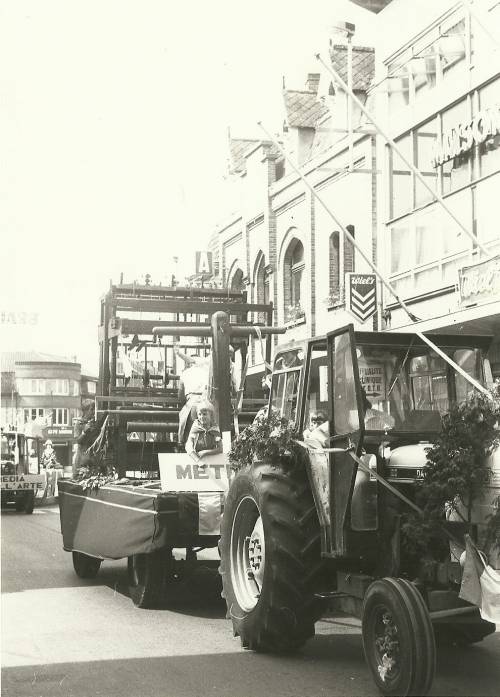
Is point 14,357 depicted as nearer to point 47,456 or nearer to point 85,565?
point 85,565

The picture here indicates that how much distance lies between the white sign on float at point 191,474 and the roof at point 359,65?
54.0 ft

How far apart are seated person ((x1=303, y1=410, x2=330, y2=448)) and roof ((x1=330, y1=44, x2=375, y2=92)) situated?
715 inches

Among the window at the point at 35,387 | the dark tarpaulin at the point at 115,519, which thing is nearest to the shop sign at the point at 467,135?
the dark tarpaulin at the point at 115,519

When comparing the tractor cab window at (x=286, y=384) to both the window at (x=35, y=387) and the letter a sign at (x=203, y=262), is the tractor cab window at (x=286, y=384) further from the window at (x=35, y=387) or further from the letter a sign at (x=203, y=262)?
the window at (x=35, y=387)

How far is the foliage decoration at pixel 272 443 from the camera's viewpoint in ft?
22.5

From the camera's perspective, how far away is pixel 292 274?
27.0m

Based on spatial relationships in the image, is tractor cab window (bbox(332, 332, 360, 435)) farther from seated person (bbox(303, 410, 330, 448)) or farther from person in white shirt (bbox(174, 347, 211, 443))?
person in white shirt (bbox(174, 347, 211, 443))

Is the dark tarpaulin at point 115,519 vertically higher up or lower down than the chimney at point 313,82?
lower down

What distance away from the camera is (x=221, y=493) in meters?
8.87

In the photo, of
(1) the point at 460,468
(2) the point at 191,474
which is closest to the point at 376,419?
(1) the point at 460,468

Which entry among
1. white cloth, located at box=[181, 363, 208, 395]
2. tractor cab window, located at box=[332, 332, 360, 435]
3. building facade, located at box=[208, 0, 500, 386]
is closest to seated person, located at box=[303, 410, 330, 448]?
tractor cab window, located at box=[332, 332, 360, 435]

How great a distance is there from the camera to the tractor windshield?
663cm

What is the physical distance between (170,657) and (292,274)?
20.5 meters


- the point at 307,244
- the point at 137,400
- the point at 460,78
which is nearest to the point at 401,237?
the point at 460,78
